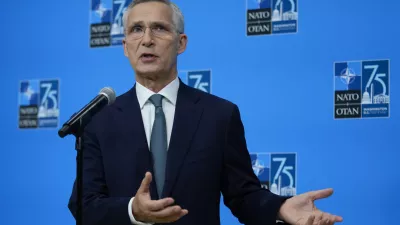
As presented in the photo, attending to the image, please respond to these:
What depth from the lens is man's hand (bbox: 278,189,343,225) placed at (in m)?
2.27

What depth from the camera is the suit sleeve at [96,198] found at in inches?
91.6

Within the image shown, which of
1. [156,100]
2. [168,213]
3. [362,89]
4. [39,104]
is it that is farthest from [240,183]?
[39,104]

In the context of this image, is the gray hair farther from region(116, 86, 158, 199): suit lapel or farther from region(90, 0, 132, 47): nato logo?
region(90, 0, 132, 47): nato logo

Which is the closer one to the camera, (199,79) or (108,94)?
(108,94)

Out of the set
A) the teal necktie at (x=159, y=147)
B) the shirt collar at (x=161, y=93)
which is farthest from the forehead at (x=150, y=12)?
the teal necktie at (x=159, y=147)

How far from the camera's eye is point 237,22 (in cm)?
373

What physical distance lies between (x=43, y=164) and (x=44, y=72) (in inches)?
20.1

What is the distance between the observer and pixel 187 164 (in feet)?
8.21

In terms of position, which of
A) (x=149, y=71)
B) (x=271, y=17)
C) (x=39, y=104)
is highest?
(x=271, y=17)

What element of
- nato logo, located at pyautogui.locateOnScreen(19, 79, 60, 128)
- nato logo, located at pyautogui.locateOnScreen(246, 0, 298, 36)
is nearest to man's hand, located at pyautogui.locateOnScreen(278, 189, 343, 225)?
nato logo, located at pyautogui.locateOnScreen(246, 0, 298, 36)

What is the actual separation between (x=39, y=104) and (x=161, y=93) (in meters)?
1.68

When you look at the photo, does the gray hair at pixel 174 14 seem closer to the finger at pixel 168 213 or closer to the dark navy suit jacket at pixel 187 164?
the dark navy suit jacket at pixel 187 164

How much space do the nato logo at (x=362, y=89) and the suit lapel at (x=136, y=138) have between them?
1.21m

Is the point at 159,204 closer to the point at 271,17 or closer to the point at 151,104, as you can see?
the point at 151,104
